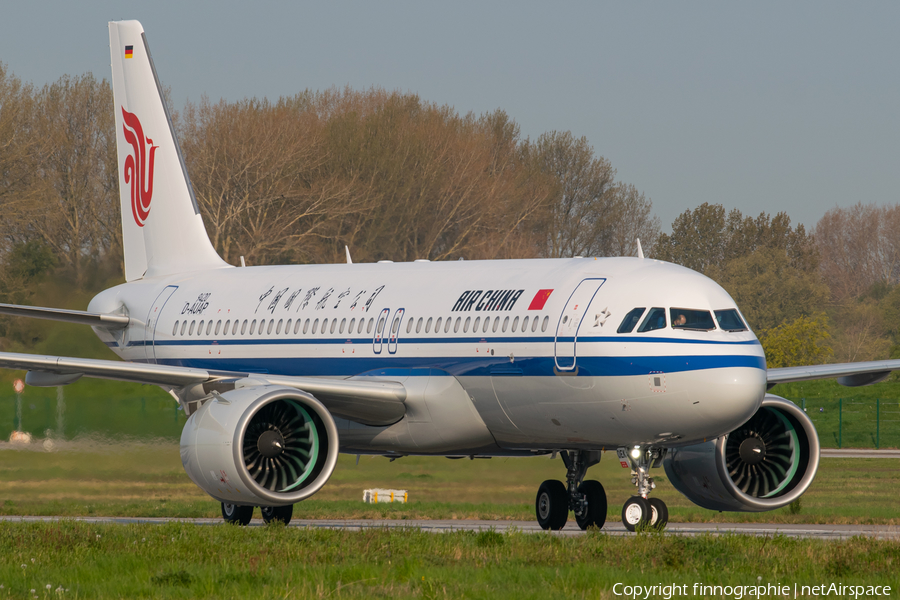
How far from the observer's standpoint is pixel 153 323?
27.0 meters

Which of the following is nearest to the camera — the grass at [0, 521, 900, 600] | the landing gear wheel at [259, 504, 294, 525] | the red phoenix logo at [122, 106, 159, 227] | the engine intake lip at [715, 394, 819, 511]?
the grass at [0, 521, 900, 600]

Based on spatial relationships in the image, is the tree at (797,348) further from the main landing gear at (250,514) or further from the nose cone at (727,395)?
the nose cone at (727,395)

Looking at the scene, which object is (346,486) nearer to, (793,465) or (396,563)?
(793,465)

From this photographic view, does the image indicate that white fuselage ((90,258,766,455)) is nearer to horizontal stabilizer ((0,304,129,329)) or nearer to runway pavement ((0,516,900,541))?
runway pavement ((0,516,900,541))

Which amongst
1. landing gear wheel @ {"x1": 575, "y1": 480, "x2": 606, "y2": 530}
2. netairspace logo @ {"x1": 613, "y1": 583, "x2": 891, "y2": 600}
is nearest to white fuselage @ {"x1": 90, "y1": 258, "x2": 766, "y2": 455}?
landing gear wheel @ {"x1": 575, "y1": 480, "x2": 606, "y2": 530}

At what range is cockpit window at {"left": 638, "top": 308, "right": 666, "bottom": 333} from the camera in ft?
59.3

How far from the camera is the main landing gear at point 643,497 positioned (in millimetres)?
18375

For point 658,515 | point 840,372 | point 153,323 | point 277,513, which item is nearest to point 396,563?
point 658,515

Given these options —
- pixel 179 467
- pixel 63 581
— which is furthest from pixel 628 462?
pixel 179 467

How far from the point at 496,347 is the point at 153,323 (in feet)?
32.3

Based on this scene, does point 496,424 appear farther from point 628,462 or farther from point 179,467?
point 179,467

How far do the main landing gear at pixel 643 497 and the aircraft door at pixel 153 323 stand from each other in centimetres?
1130

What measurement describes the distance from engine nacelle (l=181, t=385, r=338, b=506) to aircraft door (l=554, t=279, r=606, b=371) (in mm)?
3628

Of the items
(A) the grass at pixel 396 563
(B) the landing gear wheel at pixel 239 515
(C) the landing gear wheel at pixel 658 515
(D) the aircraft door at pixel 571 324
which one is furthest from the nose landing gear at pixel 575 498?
(B) the landing gear wheel at pixel 239 515
